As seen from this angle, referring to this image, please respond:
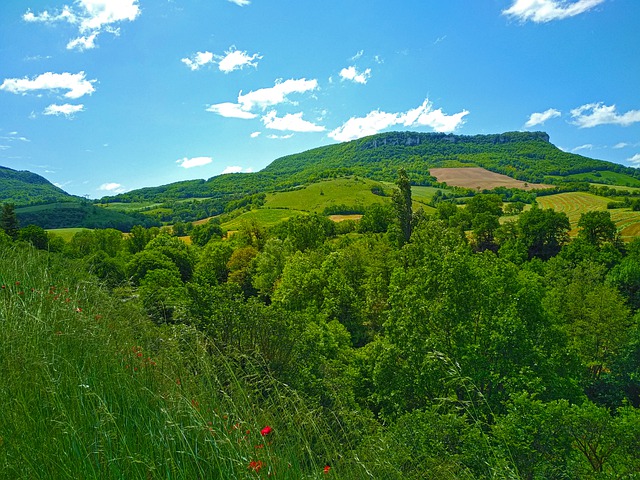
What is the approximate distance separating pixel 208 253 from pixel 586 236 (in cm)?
6216

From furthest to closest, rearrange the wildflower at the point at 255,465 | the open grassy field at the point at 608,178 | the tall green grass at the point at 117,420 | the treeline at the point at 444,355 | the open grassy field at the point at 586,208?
the open grassy field at the point at 608,178 < the open grassy field at the point at 586,208 < the treeline at the point at 444,355 < the wildflower at the point at 255,465 < the tall green grass at the point at 117,420

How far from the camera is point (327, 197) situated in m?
156

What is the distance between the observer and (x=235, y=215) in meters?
144

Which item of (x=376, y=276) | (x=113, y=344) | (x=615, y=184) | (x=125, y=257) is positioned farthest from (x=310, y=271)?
(x=615, y=184)

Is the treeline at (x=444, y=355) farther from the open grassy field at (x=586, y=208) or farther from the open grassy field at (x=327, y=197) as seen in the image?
the open grassy field at (x=327, y=197)

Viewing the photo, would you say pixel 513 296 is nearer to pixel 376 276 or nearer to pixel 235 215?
pixel 376 276

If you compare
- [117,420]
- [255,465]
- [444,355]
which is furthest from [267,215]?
[255,465]

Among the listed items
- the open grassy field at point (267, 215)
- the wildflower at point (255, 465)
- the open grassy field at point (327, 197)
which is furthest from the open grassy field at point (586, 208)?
the wildflower at point (255, 465)

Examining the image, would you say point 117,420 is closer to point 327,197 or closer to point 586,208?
point 586,208

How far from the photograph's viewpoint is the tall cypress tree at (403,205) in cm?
4894

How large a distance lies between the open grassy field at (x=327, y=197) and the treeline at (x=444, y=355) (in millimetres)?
104568

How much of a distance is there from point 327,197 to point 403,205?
107688 mm

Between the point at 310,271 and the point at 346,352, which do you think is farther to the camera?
the point at 310,271

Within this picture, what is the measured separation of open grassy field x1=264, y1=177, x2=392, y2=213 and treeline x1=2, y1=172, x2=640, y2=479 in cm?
10457
